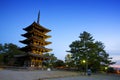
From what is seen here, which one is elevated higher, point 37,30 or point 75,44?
point 37,30

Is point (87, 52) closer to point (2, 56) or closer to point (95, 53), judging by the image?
point (95, 53)

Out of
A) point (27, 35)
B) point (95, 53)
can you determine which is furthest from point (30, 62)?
point (95, 53)

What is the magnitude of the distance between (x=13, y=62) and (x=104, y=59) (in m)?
31.3

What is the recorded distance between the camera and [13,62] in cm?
5425

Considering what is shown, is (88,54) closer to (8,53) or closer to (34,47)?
(34,47)

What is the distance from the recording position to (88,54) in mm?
42938

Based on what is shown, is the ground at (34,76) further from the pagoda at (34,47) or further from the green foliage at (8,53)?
the green foliage at (8,53)

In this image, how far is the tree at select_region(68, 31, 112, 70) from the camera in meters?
42.7

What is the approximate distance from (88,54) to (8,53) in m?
31.2

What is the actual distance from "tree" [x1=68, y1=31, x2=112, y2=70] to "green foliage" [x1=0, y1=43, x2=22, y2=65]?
23900 millimetres

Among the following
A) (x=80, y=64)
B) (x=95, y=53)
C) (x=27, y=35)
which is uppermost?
(x=27, y=35)

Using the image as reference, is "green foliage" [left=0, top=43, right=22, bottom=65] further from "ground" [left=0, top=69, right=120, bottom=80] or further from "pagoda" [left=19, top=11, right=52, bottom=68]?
"ground" [left=0, top=69, right=120, bottom=80]

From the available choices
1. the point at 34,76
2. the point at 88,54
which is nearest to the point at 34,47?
the point at 88,54

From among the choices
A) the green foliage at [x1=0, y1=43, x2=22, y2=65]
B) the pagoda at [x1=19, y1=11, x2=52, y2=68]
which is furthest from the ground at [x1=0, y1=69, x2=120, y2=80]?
the green foliage at [x1=0, y1=43, x2=22, y2=65]
